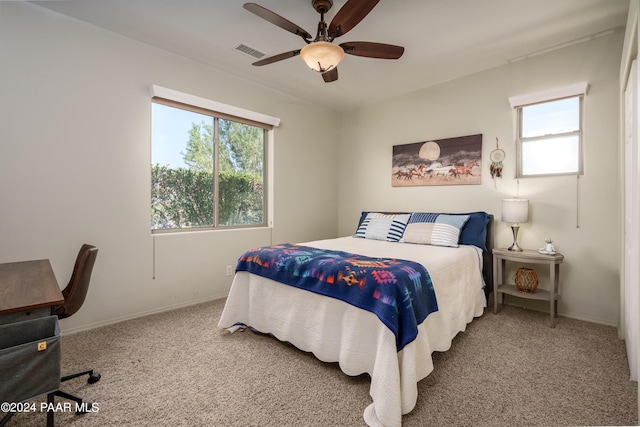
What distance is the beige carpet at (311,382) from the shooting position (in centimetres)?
161

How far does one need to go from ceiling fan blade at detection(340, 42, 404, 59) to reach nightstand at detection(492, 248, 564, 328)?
2190mm

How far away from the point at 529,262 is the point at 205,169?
3.64m

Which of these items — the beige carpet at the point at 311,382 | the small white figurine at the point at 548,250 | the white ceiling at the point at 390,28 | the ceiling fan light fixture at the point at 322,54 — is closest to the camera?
the beige carpet at the point at 311,382

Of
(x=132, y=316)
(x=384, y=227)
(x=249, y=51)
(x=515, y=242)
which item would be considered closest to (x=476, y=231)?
(x=515, y=242)

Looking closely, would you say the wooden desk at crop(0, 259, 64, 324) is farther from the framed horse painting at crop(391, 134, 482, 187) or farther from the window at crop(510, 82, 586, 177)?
the window at crop(510, 82, 586, 177)

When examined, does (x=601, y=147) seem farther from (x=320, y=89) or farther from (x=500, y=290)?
(x=320, y=89)

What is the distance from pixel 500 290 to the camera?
123 inches

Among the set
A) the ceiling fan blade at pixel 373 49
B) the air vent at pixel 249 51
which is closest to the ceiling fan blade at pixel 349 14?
the ceiling fan blade at pixel 373 49

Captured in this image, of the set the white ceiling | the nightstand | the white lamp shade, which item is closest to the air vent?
the white ceiling

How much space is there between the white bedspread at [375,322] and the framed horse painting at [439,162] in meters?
1.06

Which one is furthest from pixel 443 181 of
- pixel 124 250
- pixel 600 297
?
pixel 124 250

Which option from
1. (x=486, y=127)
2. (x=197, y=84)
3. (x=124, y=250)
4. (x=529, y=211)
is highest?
(x=197, y=84)

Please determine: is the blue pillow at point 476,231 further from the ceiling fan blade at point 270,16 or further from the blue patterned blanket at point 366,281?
the ceiling fan blade at point 270,16

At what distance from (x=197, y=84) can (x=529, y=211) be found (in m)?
3.89
